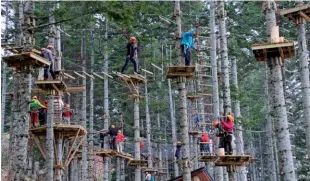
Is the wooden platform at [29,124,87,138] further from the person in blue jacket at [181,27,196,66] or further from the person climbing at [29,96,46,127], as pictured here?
the person in blue jacket at [181,27,196,66]

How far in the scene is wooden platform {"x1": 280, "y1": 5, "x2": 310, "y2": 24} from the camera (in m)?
10.3

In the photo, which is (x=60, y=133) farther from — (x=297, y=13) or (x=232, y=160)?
(x=297, y=13)

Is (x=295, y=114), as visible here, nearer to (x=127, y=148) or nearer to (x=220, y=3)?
(x=127, y=148)

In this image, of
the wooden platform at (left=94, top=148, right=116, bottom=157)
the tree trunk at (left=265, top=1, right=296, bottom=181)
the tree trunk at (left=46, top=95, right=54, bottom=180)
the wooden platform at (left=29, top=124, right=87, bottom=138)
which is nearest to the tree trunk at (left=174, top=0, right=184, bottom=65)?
the tree trunk at (left=265, top=1, right=296, bottom=181)

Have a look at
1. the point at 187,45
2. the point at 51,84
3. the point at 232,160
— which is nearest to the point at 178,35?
the point at 187,45

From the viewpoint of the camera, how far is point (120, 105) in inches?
1134

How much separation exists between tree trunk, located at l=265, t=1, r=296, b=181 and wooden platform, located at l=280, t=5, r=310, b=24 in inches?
44.7

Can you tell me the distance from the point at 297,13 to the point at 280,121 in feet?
10.4

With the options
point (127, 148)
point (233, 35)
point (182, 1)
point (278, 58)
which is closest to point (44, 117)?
point (278, 58)

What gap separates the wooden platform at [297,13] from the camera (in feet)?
33.7

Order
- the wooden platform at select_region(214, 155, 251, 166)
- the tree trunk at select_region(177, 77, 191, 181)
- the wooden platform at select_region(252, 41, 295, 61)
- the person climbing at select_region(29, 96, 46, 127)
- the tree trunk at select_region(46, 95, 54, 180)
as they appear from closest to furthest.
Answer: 1. the wooden platform at select_region(252, 41, 295, 61)
2. the wooden platform at select_region(214, 155, 251, 166)
3. the tree trunk at select_region(177, 77, 191, 181)
4. the tree trunk at select_region(46, 95, 54, 180)
5. the person climbing at select_region(29, 96, 46, 127)

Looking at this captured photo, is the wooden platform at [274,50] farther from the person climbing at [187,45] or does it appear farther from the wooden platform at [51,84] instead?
the wooden platform at [51,84]

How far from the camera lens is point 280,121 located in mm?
8766

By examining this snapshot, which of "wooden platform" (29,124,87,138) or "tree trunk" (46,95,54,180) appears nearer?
"tree trunk" (46,95,54,180)
